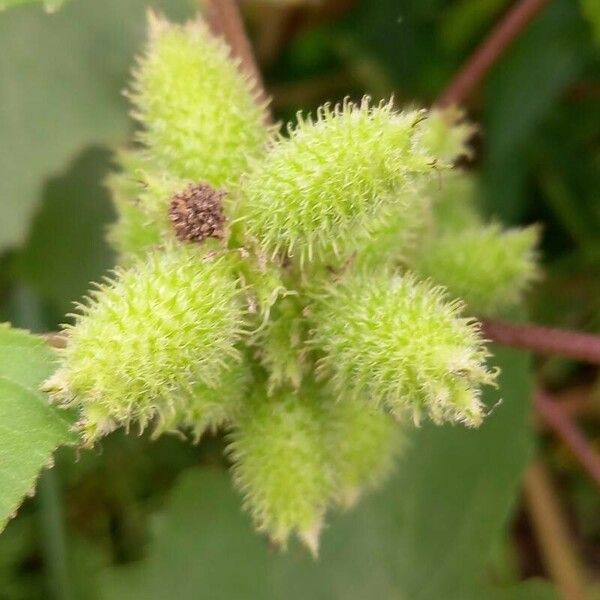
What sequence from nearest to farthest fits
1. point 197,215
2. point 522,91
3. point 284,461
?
1. point 197,215
2. point 284,461
3. point 522,91

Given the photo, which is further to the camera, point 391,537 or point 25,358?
point 391,537

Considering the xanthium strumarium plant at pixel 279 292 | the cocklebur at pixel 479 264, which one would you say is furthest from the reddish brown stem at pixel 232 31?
the cocklebur at pixel 479 264

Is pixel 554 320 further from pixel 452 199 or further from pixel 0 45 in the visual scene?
pixel 0 45

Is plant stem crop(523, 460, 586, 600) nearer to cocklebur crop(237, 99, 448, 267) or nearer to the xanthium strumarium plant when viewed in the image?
the xanthium strumarium plant

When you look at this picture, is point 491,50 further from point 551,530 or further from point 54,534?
point 54,534

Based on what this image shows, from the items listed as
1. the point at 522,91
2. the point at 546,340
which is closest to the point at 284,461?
the point at 546,340

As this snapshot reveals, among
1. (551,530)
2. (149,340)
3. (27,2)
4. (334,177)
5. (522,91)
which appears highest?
(522,91)

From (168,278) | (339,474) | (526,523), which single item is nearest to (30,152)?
(168,278)

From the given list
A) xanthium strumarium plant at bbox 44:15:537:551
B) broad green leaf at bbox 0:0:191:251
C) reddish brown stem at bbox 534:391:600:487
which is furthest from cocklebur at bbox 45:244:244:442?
reddish brown stem at bbox 534:391:600:487
